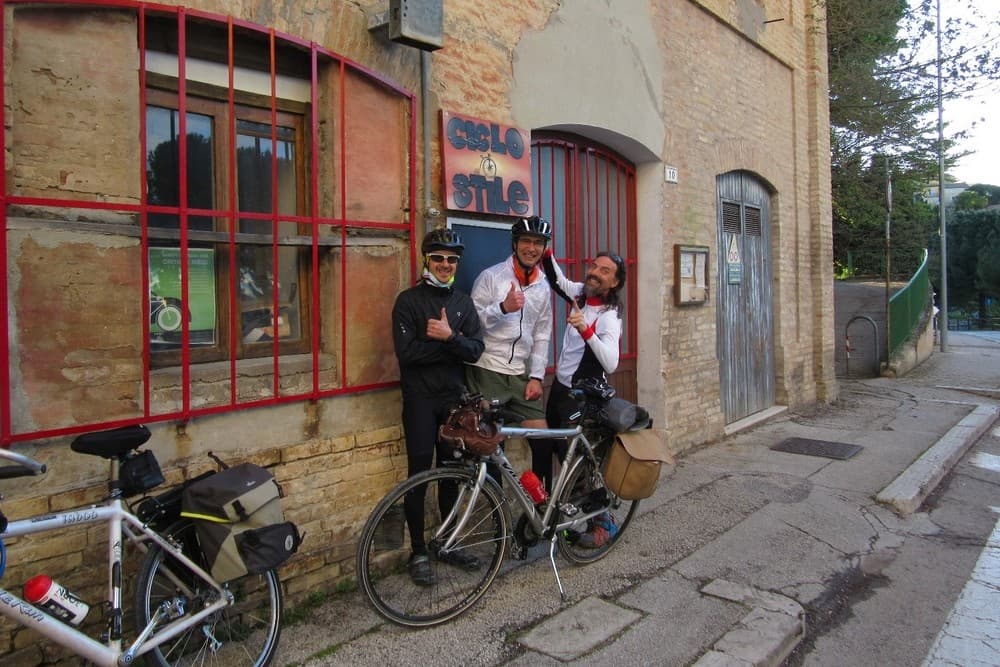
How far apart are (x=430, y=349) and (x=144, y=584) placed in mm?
1700

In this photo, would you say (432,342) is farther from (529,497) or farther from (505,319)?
(529,497)

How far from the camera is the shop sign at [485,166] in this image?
4543mm

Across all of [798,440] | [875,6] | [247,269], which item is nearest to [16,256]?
[247,269]

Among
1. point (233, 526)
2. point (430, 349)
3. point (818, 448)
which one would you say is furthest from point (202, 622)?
point (818, 448)

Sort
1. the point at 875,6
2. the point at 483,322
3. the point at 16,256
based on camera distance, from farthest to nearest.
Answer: the point at 875,6 < the point at 483,322 < the point at 16,256

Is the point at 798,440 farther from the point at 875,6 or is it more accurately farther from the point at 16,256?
the point at 875,6

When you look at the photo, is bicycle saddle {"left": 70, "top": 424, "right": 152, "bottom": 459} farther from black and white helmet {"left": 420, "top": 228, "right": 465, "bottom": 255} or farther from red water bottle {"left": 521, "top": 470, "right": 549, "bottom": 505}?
red water bottle {"left": 521, "top": 470, "right": 549, "bottom": 505}

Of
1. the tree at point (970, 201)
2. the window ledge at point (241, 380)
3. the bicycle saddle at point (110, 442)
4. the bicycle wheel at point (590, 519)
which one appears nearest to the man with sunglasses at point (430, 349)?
the window ledge at point (241, 380)

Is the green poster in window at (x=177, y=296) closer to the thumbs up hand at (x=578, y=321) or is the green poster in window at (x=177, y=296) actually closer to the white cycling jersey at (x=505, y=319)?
the white cycling jersey at (x=505, y=319)

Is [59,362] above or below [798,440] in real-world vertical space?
above

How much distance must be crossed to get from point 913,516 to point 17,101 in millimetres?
6193

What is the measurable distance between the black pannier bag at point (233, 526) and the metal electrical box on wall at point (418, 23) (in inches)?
99.0

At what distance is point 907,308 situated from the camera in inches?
593

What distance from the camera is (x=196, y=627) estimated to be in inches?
117
